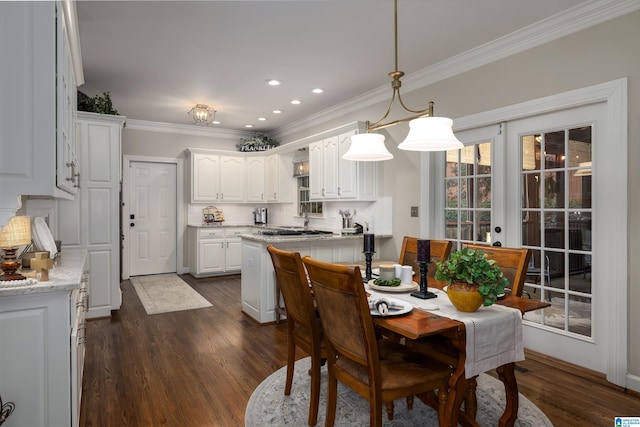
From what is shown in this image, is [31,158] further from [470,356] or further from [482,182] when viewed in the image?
[482,182]

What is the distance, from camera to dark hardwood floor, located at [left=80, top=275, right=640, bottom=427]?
2293mm

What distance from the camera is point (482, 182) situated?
3.63 meters

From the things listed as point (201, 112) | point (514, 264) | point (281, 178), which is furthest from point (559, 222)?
point (201, 112)

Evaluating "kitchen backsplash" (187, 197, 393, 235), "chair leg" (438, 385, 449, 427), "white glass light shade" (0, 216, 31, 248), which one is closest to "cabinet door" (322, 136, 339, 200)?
"kitchen backsplash" (187, 197, 393, 235)

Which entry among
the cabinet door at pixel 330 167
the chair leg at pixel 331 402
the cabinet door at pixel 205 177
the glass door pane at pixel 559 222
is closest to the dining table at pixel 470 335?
the chair leg at pixel 331 402

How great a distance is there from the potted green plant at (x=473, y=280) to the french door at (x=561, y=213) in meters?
1.46

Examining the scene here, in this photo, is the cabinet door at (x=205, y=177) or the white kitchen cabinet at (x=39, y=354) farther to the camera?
the cabinet door at (x=205, y=177)

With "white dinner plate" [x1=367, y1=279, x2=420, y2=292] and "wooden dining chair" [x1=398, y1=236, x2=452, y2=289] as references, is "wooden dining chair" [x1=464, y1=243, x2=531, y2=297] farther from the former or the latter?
"white dinner plate" [x1=367, y1=279, x2=420, y2=292]

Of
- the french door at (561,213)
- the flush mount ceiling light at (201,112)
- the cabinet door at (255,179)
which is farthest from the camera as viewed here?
the cabinet door at (255,179)

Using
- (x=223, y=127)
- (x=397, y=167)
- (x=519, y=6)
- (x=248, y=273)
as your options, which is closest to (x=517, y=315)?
(x=519, y=6)

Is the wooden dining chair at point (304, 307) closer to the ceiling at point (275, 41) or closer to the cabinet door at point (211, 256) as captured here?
the ceiling at point (275, 41)

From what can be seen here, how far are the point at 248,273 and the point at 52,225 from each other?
199cm

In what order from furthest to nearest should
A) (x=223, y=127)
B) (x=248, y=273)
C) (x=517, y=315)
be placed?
(x=223, y=127) → (x=248, y=273) → (x=517, y=315)

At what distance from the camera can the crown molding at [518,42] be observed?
2660 mm
